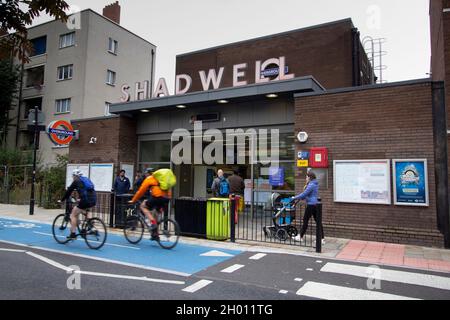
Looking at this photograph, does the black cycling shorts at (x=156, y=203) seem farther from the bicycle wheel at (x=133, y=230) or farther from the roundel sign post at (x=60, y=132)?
the roundel sign post at (x=60, y=132)

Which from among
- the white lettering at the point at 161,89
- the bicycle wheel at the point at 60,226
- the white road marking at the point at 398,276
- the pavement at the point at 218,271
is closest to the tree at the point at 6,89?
the white lettering at the point at 161,89

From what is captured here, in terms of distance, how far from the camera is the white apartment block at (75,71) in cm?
2616

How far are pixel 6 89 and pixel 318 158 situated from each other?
1104 inches

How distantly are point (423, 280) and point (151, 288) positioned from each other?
4.54 metres

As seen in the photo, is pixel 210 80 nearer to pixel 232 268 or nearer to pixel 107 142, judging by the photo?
pixel 107 142

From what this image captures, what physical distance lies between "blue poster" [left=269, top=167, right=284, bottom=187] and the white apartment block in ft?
62.4

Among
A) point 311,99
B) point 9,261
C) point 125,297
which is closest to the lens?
point 125,297

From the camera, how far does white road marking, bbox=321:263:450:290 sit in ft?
17.7

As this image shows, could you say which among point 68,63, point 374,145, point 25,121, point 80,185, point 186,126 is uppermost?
point 68,63

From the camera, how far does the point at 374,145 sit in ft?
30.4

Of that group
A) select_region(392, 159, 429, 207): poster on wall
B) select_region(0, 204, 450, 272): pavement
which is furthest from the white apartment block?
select_region(392, 159, 429, 207): poster on wall

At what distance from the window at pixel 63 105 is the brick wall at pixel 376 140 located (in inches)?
879
